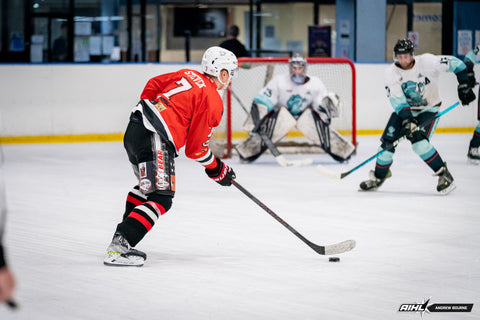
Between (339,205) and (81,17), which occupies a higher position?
(81,17)

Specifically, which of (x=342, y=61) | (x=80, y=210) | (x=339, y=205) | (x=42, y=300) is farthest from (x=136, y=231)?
(x=342, y=61)

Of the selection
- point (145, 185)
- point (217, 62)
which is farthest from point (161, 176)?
point (217, 62)

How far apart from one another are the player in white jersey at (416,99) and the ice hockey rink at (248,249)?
273mm

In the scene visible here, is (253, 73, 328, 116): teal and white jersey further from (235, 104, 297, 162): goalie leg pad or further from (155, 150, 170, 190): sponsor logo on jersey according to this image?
(155, 150, 170, 190): sponsor logo on jersey

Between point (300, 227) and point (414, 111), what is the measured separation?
1473 mm

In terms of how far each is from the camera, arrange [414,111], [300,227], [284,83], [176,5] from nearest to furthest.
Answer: [300,227], [414,111], [284,83], [176,5]

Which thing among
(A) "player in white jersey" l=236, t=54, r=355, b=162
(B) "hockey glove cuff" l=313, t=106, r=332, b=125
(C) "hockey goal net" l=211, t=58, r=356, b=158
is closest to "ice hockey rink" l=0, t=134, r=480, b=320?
(A) "player in white jersey" l=236, t=54, r=355, b=162

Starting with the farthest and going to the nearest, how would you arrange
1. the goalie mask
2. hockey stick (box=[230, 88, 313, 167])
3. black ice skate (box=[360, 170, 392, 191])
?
1. the goalie mask
2. hockey stick (box=[230, 88, 313, 167])
3. black ice skate (box=[360, 170, 392, 191])

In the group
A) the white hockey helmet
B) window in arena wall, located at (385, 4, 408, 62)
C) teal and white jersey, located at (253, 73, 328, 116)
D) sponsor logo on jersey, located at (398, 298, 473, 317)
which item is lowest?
sponsor logo on jersey, located at (398, 298, 473, 317)

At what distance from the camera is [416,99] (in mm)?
5355

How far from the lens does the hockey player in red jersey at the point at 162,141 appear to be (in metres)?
3.38

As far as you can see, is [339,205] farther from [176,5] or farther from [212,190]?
[176,5]

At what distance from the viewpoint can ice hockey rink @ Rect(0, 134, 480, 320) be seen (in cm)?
284

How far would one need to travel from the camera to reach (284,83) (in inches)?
287
